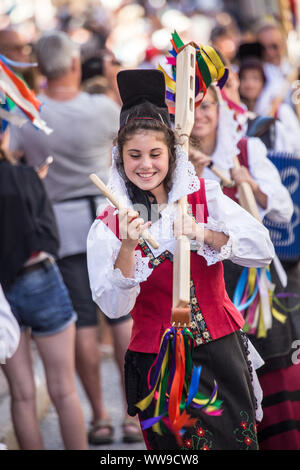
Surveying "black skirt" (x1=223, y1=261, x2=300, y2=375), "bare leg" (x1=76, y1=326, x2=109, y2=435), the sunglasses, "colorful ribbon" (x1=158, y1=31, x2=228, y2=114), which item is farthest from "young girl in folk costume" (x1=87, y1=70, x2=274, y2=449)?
the sunglasses

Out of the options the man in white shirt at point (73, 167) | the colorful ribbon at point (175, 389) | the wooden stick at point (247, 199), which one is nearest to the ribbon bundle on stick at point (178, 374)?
the colorful ribbon at point (175, 389)

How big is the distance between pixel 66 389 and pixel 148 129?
6.05 ft

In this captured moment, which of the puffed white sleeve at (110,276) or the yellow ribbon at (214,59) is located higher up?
the yellow ribbon at (214,59)

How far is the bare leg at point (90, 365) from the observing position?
520 centimetres

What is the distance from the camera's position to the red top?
10.2 feet

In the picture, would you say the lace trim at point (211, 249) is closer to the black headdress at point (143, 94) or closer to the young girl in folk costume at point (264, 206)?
the black headdress at point (143, 94)

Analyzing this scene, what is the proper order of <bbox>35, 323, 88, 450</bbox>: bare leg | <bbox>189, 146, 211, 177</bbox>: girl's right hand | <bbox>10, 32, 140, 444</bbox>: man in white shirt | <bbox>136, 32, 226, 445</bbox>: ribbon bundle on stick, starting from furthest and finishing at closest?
<bbox>10, 32, 140, 444</bbox>: man in white shirt → <bbox>35, 323, 88, 450</bbox>: bare leg → <bbox>189, 146, 211, 177</bbox>: girl's right hand → <bbox>136, 32, 226, 445</bbox>: ribbon bundle on stick

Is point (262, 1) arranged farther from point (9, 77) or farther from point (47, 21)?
point (9, 77)

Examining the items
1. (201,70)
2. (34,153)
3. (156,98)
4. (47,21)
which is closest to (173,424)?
(156,98)

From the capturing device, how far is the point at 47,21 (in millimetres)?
15992

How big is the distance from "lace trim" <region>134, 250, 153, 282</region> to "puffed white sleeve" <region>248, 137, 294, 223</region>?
47.2 inches

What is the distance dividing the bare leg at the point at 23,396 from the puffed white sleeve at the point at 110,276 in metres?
1.36

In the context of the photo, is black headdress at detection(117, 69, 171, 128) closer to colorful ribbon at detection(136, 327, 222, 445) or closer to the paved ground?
colorful ribbon at detection(136, 327, 222, 445)
